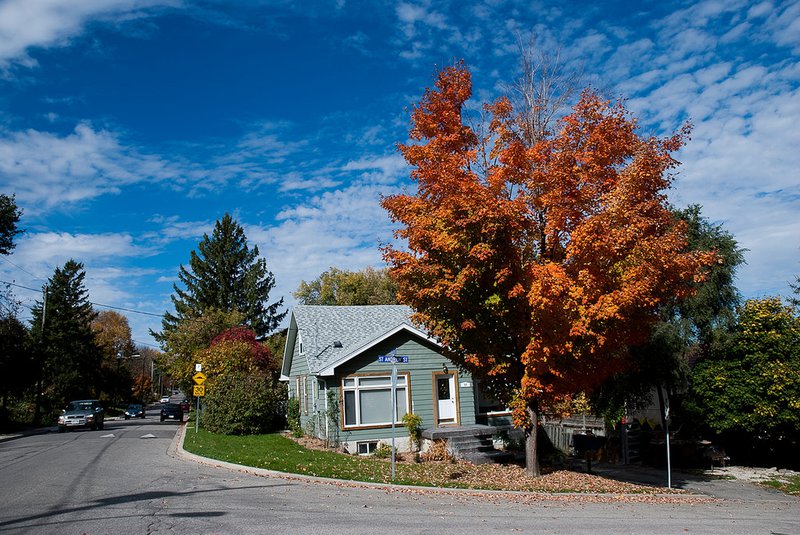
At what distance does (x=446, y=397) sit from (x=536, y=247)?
10111 mm

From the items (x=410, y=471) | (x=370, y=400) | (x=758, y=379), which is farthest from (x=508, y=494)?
(x=758, y=379)

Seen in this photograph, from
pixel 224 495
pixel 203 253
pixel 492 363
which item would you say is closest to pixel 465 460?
pixel 492 363

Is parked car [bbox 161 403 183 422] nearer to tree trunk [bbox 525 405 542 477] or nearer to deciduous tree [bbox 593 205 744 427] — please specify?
deciduous tree [bbox 593 205 744 427]

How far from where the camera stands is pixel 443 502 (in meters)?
11.8

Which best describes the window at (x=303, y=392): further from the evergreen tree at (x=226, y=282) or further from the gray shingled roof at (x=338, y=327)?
the evergreen tree at (x=226, y=282)

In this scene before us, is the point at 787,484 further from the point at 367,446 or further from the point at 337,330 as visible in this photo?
the point at 337,330

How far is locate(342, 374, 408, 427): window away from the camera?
72.9ft

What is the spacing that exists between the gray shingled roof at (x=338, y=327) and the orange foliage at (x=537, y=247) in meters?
8.53

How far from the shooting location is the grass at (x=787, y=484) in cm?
1668

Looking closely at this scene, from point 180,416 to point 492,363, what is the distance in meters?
36.6

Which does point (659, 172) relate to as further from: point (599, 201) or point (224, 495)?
point (224, 495)

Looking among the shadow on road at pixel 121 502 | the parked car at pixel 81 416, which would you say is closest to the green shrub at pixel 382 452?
the shadow on road at pixel 121 502

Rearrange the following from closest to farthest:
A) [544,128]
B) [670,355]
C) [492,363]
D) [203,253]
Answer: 1. [492,363]
2. [544,128]
3. [670,355]
4. [203,253]

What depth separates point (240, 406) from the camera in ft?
89.8
